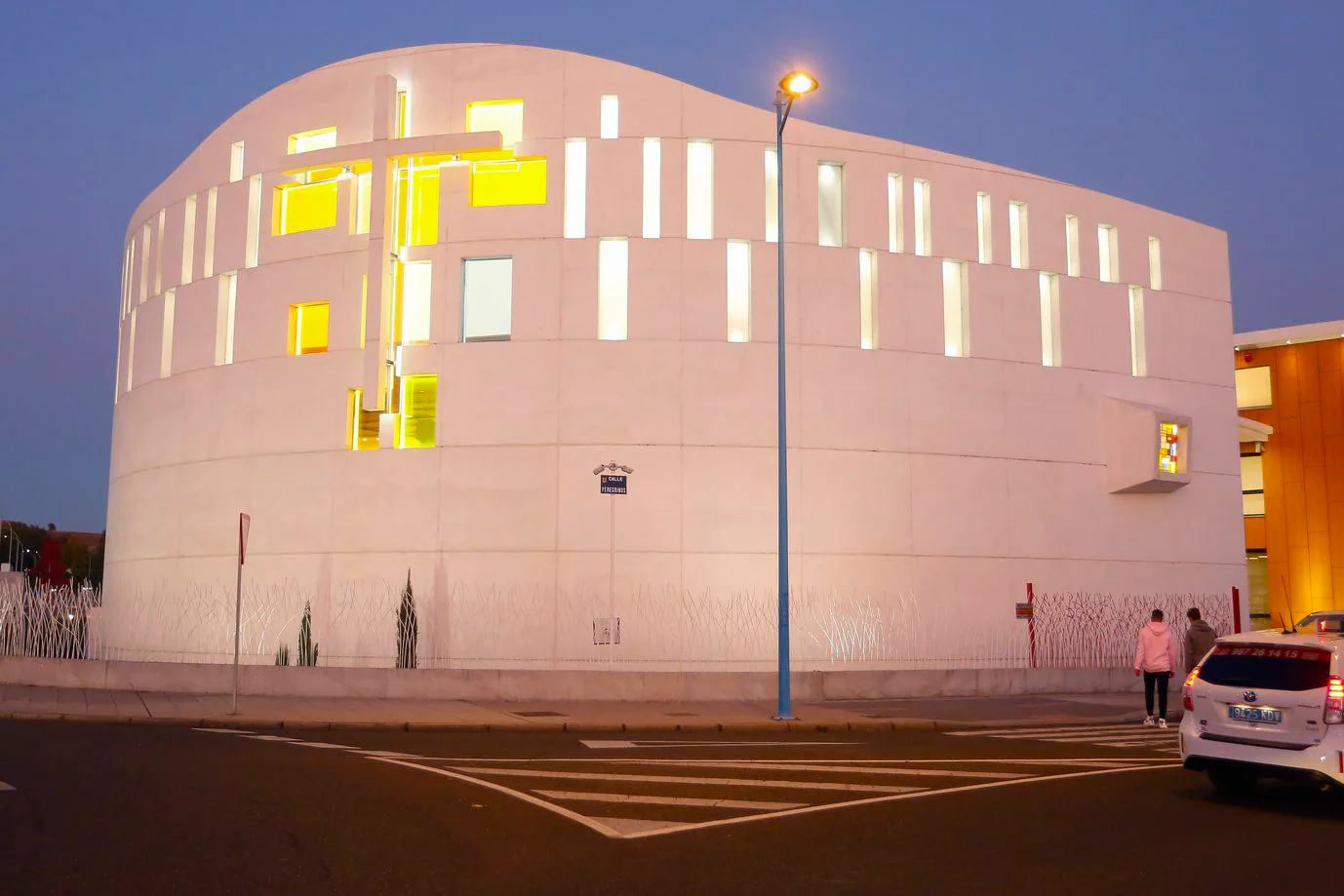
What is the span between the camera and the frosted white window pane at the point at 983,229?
32875mm

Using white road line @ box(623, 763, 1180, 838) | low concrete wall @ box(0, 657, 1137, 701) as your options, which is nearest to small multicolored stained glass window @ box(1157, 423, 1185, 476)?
low concrete wall @ box(0, 657, 1137, 701)

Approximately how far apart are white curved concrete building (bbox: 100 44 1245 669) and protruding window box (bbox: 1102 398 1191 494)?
0.10 metres

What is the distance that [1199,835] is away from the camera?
9.85 m

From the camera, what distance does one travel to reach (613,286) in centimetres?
3022

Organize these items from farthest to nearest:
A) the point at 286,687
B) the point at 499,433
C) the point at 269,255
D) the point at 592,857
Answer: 1. the point at 269,255
2. the point at 499,433
3. the point at 286,687
4. the point at 592,857

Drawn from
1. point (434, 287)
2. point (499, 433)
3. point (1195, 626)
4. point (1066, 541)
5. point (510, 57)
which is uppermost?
point (510, 57)

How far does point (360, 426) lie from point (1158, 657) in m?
19.1

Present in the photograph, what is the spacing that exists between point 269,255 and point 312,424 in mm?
4717

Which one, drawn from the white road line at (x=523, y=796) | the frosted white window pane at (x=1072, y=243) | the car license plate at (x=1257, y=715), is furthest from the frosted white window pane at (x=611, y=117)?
the car license plate at (x=1257, y=715)

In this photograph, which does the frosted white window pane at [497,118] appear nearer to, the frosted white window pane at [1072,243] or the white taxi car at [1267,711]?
the frosted white window pane at [1072,243]

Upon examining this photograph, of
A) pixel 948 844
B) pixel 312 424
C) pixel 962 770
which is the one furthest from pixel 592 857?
pixel 312 424

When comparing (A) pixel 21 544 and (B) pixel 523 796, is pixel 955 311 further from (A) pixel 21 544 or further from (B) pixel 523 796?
(A) pixel 21 544

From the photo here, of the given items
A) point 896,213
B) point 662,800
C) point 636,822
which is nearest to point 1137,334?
point 896,213

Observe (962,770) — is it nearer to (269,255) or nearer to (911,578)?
(911,578)
